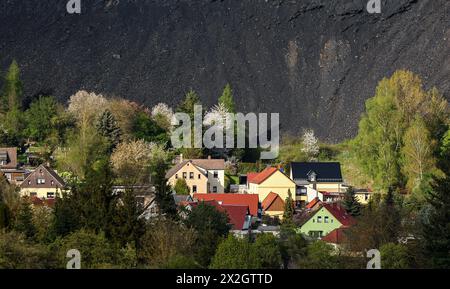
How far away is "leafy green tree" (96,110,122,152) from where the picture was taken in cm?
5600

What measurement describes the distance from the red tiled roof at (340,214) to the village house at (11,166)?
14.4m

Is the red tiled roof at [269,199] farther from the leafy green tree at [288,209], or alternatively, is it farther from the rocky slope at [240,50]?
the rocky slope at [240,50]

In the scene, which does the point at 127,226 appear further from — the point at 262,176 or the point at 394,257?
the point at 262,176

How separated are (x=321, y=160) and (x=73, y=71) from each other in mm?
19310

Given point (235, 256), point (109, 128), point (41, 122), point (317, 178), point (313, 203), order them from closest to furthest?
point (235, 256)
point (313, 203)
point (317, 178)
point (109, 128)
point (41, 122)

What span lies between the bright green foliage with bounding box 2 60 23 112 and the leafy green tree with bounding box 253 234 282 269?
29639 millimetres

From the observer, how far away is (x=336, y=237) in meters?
39.0

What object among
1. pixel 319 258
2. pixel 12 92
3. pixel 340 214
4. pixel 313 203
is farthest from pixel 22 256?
pixel 12 92

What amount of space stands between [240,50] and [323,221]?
29.9 meters

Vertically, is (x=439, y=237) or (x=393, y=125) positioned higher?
(x=393, y=125)

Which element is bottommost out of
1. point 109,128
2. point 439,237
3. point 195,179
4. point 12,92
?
point 439,237

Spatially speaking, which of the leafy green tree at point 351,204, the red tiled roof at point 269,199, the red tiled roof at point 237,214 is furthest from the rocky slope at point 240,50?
the red tiled roof at point 237,214

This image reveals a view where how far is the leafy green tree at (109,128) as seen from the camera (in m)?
56.0
